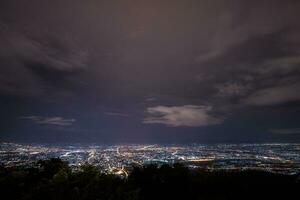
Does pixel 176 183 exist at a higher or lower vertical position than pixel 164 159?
lower

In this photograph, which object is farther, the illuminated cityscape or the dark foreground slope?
the illuminated cityscape

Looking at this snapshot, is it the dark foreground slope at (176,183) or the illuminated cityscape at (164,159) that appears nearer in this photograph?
the dark foreground slope at (176,183)

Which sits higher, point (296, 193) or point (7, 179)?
point (7, 179)

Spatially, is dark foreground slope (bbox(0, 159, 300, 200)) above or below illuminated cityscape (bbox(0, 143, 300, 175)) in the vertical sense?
below

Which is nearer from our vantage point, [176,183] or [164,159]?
[176,183]

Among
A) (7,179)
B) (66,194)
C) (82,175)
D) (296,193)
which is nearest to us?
(66,194)

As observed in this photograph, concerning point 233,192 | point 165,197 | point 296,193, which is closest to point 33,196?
point 165,197

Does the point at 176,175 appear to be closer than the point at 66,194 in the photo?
No

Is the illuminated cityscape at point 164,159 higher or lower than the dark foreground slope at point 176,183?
higher

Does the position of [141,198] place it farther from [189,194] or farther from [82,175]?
[82,175]

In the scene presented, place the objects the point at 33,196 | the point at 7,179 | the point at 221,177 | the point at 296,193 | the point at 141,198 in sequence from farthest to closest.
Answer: the point at 221,177
the point at 296,193
the point at 141,198
the point at 7,179
the point at 33,196
